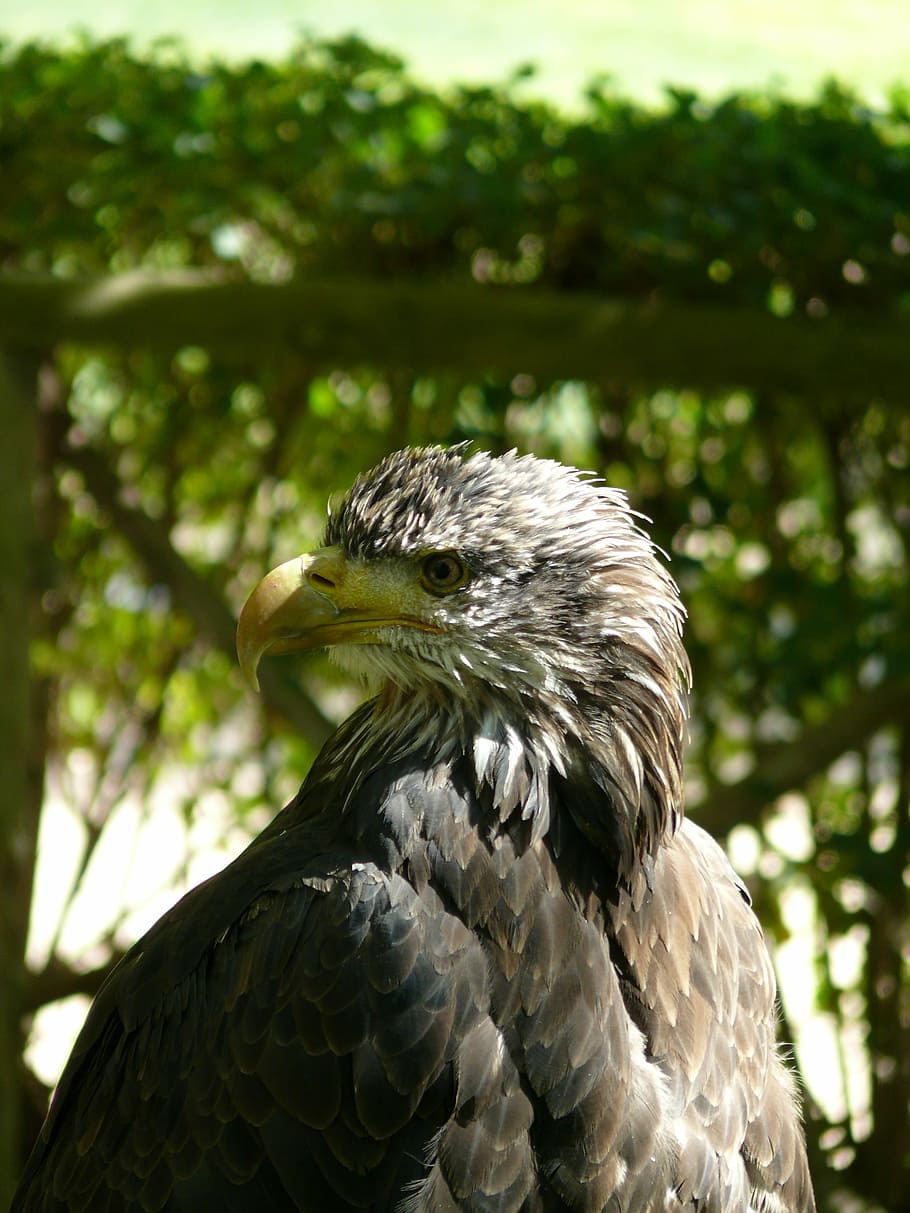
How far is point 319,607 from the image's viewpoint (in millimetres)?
2113

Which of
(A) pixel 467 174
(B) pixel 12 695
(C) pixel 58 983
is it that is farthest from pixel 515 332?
(C) pixel 58 983

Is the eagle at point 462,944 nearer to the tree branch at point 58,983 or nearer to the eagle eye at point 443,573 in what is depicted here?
the eagle eye at point 443,573

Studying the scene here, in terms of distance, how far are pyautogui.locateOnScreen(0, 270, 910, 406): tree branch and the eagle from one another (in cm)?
126

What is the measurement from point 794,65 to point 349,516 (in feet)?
8.95

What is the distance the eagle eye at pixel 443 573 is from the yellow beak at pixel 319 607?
0.03m

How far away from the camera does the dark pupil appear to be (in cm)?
209

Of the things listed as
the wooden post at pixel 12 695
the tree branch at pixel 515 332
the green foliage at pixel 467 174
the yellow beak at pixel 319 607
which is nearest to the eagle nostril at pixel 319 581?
the yellow beak at pixel 319 607

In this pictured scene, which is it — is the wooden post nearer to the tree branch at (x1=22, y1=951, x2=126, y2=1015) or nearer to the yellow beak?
the tree branch at (x1=22, y1=951, x2=126, y2=1015)

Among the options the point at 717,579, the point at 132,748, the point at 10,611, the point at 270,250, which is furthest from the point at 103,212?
the point at 717,579

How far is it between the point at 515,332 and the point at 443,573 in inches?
55.6

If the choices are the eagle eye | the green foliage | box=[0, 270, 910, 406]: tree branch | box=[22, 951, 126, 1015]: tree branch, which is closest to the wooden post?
box=[22, 951, 126, 1015]: tree branch

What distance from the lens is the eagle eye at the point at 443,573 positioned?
2086mm

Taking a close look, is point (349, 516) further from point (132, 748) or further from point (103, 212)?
point (132, 748)

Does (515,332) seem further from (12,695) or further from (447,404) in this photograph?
(12,695)
